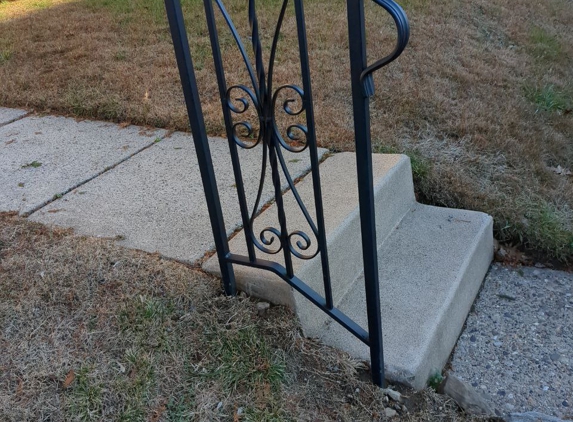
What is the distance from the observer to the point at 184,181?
9.32 ft

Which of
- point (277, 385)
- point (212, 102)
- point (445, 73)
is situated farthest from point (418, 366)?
point (445, 73)

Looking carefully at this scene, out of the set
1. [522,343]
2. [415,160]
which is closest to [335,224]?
[522,343]

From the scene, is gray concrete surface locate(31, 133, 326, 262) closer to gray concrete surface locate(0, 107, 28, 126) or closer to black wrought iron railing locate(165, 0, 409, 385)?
black wrought iron railing locate(165, 0, 409, 385)

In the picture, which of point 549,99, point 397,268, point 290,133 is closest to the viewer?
point 290,133

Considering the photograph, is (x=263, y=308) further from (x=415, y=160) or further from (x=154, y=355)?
(x=415, y=160)

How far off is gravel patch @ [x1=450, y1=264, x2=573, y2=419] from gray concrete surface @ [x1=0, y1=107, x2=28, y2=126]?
3.12 m

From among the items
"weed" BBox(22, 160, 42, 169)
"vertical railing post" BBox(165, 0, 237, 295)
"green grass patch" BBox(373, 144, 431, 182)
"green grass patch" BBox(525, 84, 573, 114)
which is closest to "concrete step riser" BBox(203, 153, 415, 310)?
"vertical railing post" BBox(165, 0, 237, 295)

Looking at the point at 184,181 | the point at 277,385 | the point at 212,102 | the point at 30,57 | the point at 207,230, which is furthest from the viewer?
the point at 30,57

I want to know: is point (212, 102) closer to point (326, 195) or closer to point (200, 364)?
point (326, 195)

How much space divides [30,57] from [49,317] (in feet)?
11.2

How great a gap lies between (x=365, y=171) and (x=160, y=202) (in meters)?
1.41

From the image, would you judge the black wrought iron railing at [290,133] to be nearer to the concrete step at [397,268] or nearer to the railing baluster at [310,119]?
the railing baluster at [310,119]

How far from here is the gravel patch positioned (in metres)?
2.11

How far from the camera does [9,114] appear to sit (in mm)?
3867
